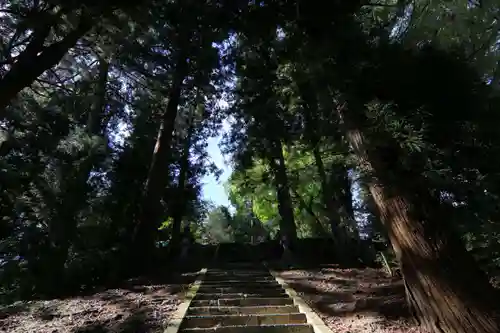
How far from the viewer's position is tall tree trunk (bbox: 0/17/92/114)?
4.21m

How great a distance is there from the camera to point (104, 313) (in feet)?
15.1

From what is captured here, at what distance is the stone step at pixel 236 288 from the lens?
614cm

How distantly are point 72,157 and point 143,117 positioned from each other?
177 inches

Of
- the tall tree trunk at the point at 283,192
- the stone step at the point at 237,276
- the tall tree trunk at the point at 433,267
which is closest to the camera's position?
the tall tree trunk at the point at 433,267

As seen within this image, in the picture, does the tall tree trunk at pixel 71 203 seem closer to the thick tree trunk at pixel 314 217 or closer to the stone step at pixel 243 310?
the stone step at pixel 243 310

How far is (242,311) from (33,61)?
4401 mm

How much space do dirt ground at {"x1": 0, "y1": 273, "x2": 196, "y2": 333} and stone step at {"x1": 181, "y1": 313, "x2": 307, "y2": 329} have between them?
386 mm

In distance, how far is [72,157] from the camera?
31.1 feet

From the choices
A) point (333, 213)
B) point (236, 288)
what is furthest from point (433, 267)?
point (333, 213)

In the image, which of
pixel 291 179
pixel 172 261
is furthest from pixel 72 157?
pixel 291 179

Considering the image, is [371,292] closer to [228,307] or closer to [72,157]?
[228,307]

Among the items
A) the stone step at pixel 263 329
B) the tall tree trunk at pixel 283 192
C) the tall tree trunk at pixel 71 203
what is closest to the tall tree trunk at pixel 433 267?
the stone step at pixel 263 329

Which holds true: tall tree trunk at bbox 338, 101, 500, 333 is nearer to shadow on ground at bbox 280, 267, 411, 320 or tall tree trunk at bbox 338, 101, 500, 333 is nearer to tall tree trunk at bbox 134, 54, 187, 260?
shadow on ground at bbox 280, 267, 411, 320

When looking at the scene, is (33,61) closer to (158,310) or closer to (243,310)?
(158,310)
